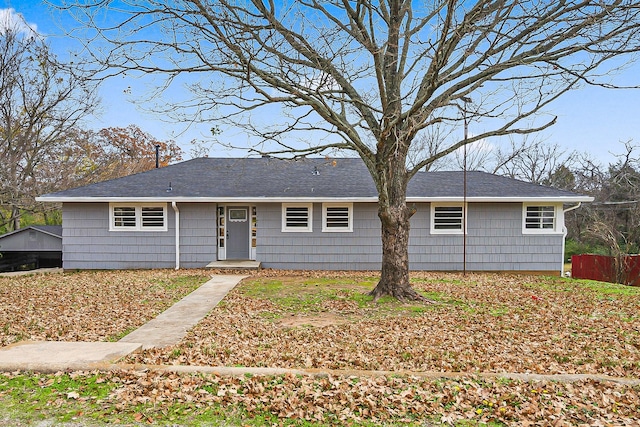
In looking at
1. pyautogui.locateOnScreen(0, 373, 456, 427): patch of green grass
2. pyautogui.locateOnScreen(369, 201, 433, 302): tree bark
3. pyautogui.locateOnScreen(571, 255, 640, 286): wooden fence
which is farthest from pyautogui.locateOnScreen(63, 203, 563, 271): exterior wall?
pyautogui.locateOnScreen(0, 373, 456, 427): patch of green grass

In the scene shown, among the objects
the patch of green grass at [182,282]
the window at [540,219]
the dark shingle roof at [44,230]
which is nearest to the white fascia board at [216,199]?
the patch of green grass at [182,282]

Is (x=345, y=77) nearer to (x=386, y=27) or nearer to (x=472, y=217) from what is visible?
(x=386, y=27)

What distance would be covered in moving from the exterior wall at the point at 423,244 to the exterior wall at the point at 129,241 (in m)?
1.86

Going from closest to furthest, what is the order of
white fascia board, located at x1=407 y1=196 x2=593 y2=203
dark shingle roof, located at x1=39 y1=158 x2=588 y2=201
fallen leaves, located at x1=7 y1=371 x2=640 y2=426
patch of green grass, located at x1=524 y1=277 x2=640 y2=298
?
fallen leaves, located at x1=7 y1=371 x2=640 y2=426
patch of green grass, located at x1=524 y1=277 x2=640 y2=298
white fascia board, located at x1=407 y1=196 x2=593 y2=203
dark shingle roof, located at x1=39 y1=158 x2=588 y2=201

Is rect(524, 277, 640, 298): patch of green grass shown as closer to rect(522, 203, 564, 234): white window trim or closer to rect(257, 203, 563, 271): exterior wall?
rect(257, 203, 563, 271): exterior wall

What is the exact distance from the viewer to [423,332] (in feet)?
19.3

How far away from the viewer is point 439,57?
6418 mm

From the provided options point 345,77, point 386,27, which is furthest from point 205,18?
point 386,27

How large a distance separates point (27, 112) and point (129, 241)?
8987 mm

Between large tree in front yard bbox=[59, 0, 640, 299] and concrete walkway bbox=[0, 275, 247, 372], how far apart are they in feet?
12.4

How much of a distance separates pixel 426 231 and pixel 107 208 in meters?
10.1

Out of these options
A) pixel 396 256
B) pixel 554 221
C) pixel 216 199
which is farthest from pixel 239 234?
pixel 554 221

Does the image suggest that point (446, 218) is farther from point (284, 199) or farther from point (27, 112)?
point (27, 112)

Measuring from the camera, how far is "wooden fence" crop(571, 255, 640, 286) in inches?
520
